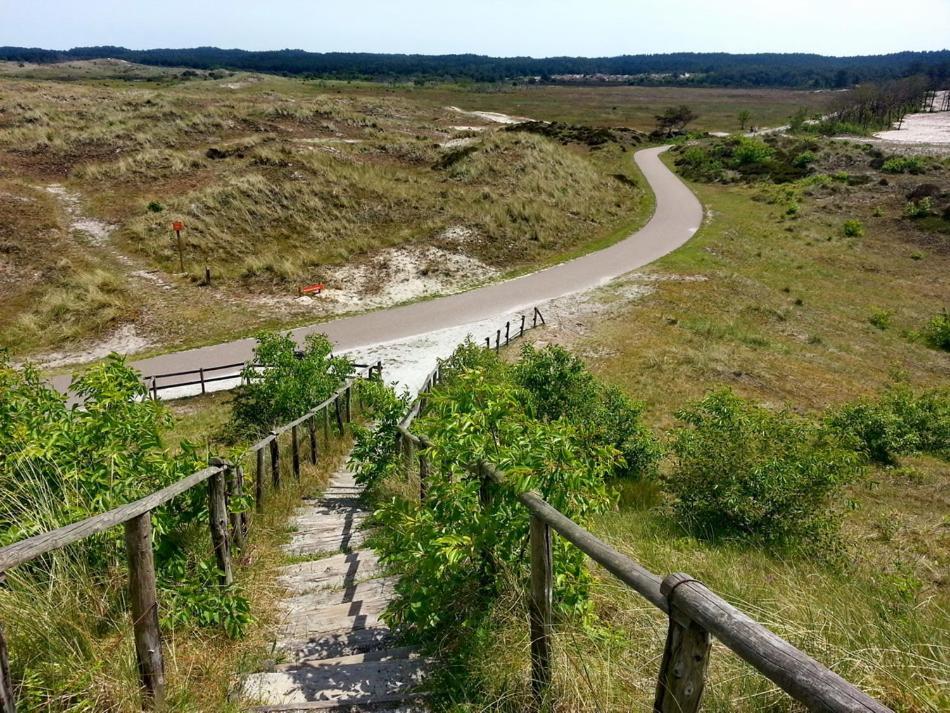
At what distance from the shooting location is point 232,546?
5254 millimetres

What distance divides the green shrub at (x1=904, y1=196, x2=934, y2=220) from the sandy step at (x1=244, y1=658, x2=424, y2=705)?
51075mm

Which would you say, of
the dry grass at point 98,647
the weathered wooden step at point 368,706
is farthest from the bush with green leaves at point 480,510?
the dry grass at point 98,647

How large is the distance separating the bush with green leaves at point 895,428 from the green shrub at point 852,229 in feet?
94.2

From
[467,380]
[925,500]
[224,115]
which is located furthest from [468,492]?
[224,115]

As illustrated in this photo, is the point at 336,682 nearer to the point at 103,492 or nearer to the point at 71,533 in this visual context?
the point at 71,533

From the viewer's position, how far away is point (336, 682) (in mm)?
3775

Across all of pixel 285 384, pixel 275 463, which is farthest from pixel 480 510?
pixel 285 384

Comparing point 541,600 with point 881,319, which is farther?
point 881,319

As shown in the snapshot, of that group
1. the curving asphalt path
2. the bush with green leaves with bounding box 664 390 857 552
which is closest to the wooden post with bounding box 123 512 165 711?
the bush with green leaves with bounding box 664 390 857 552

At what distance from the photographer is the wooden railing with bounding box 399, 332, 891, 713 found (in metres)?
1.83

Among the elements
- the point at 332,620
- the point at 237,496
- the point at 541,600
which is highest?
the point at 541,600

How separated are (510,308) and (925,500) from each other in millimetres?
16265

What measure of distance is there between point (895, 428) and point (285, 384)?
1404 cm

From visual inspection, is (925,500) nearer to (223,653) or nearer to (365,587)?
(365,587)
